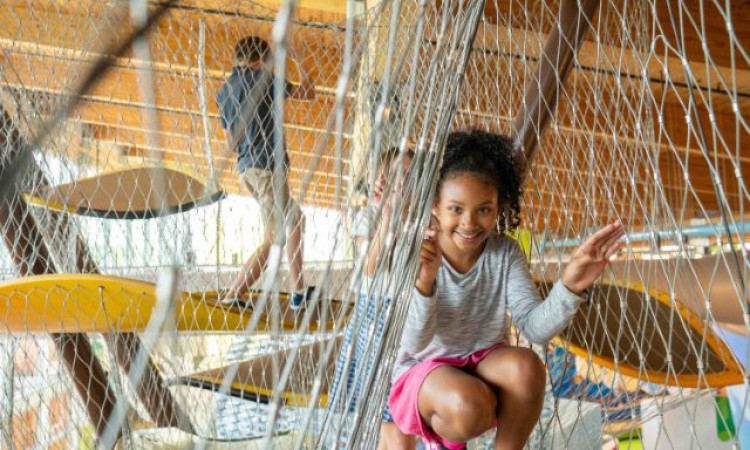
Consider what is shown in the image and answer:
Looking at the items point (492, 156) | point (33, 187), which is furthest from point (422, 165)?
point (33, 187)

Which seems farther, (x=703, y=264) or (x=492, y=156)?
(x=703, y=264)

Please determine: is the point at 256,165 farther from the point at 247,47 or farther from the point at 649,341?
the point at 649,341

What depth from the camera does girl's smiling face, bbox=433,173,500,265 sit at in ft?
3.58

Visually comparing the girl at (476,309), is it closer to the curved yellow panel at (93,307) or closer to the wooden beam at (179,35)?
the curved yellow panel at (93,307)

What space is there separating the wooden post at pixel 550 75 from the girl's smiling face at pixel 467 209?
0.41 metres

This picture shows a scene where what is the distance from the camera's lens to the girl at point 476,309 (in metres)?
0.99

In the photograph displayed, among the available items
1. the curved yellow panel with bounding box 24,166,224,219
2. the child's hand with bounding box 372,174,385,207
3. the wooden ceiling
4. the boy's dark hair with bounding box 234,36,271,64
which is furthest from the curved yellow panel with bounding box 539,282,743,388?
the curved yellow panel with bounding box 24,166,224,219

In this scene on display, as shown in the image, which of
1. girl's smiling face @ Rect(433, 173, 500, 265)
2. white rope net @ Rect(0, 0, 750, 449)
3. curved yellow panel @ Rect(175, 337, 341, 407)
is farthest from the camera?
curved yellow panel @ Rect(175, 337, 341, 407)

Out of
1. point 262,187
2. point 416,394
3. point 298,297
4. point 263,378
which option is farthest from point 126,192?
point 416,394

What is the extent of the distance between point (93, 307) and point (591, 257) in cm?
113

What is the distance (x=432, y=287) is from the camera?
104 cm

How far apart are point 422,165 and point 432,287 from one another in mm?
235

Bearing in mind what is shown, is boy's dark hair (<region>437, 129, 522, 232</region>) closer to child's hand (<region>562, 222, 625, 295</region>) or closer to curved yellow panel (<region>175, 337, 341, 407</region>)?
child's hand (<region>562, 222, 625, 295</region>)

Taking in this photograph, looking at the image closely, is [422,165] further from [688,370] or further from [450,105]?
[688,370]
